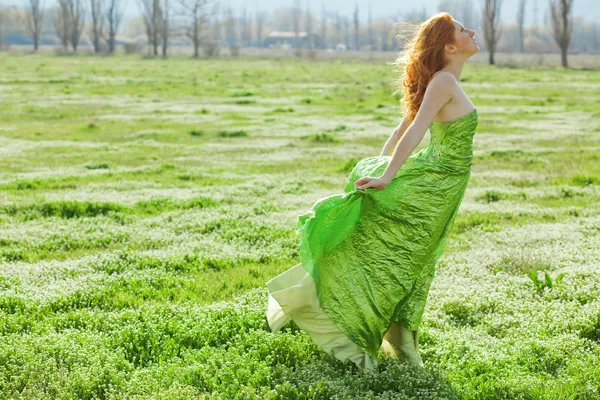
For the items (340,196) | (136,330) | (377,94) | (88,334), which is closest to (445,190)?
(340,196)

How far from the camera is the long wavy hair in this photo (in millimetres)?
6117

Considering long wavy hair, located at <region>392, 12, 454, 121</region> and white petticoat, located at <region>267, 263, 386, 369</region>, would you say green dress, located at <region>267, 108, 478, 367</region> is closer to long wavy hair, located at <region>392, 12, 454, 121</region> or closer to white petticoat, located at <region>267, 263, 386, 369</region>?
white petticoat, located at <region>267, 263, 386, 369</region>

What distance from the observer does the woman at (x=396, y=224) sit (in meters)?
6.12

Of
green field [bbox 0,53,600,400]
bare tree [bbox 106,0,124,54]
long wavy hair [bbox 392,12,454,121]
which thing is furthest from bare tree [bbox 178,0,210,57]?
long wavy hair [bbox 392,12,454,121]

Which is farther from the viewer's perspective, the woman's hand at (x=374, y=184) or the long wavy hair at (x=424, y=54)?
the long wavy hair at (x=424, y=54)

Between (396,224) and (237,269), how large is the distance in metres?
3.74

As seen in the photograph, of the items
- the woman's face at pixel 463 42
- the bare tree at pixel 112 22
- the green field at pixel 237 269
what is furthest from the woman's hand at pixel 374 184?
the bare tree at pixel 112 22

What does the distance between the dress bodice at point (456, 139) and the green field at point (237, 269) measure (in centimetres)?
191

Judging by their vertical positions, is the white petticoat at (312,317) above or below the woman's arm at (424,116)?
below

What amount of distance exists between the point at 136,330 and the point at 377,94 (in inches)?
1427

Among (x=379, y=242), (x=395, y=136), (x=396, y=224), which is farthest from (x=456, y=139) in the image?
(x=379, y=242)

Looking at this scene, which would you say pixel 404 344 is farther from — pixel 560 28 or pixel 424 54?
pixel 560 28

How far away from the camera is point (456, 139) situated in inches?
242

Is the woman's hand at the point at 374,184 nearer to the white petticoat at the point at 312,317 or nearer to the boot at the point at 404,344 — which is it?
the white petticoat at the point at 312,317
